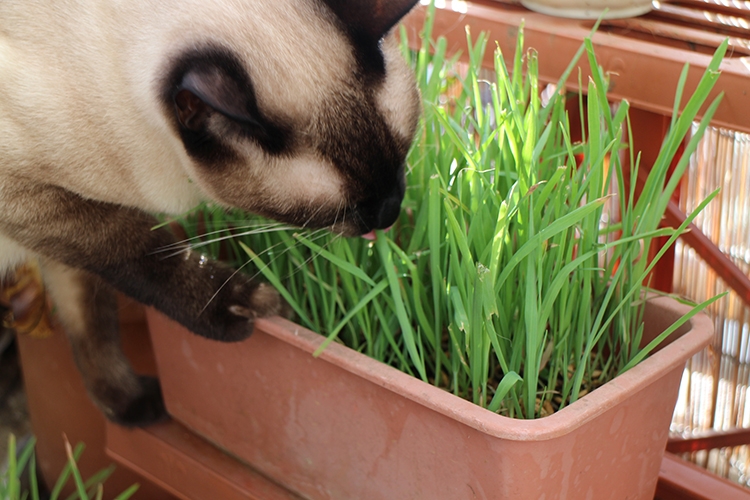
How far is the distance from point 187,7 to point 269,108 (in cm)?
15

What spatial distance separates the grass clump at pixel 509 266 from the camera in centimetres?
70

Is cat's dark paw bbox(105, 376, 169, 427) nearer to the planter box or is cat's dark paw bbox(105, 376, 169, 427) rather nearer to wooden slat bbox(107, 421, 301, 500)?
wooden slat bbox(107, 421, 301, 500)

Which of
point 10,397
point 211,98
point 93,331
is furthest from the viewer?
point 10,397

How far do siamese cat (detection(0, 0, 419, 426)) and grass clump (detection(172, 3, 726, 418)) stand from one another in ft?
0.20

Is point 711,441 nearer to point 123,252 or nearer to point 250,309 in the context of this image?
point 250,309

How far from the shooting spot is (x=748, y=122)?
86 cm

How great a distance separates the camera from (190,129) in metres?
0.76

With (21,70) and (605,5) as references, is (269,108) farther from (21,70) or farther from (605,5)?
(605,5)

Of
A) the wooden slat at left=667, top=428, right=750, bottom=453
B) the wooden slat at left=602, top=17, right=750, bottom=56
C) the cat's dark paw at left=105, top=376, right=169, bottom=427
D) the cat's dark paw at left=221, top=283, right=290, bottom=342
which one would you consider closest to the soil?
the cat's dark paw at left=105, top=376, right=169, bottom=427

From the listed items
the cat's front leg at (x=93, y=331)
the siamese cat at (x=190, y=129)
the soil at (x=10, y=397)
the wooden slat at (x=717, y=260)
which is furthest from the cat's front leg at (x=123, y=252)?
the soil at (x=10, y=397)

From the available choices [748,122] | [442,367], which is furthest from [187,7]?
[748,122]

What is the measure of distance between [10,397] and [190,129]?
123 centimetres

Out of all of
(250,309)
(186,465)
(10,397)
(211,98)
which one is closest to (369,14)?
(211,98)

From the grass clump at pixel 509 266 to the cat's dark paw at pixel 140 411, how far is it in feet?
1.06
